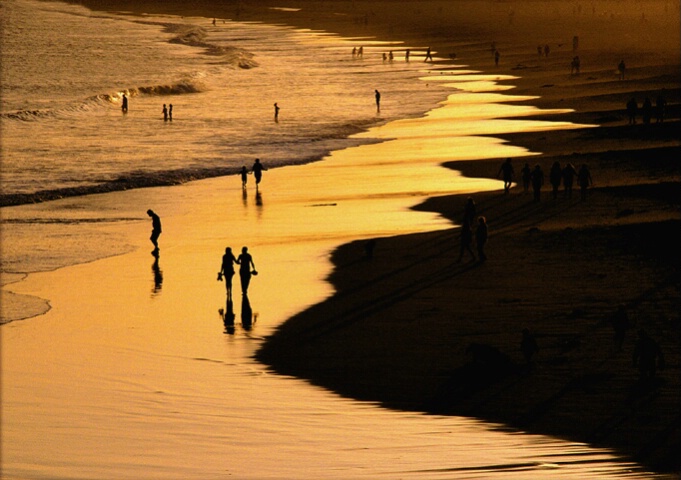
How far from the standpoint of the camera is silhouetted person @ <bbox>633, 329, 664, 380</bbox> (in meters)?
16.2

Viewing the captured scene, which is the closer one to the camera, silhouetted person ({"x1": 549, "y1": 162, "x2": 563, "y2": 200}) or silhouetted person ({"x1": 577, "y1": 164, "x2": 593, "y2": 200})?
silhouetted person ({"x1": 577, "y1": 164, "x2": 593, "y2": 200})

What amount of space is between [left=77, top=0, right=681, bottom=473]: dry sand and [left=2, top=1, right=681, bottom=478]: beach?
49mm

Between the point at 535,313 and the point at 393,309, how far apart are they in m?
2.62

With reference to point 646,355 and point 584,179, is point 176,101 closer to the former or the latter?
point 584,179

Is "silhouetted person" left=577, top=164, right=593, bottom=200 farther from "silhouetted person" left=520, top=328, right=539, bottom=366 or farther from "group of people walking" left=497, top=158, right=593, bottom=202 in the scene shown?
"silhouetted person" left=520, top=328, right=539, bottom=366

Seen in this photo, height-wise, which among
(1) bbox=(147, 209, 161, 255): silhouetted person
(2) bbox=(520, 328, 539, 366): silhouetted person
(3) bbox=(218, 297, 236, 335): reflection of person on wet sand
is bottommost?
(3) bbox=(218, 297, 236, 335): reflection of person on wet sand

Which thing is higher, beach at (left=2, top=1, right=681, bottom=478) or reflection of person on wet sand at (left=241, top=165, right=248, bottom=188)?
reflection of person on wet sand at (left=241, top=165, right=248, bottom=188)

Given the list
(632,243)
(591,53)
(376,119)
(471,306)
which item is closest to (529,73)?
(591,53)

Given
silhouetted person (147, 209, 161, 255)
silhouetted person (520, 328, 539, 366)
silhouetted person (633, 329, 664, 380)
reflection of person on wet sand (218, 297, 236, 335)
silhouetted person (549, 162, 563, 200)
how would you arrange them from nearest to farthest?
silhouetted person (633, 329, 664, 380) < silhouetted person (520, 328, 539, 366) < reflection of person on wet sand (218, 297, 236, 335) < silhouetted person (147, 209, 161, 255) < silhouetted person (549, 162, 563, 200)

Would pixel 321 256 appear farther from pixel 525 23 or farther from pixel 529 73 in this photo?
pixel 525 23

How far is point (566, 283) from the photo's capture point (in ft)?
74.2

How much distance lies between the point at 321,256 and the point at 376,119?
3184 centimetres

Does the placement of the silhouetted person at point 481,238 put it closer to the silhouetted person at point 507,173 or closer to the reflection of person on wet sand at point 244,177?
the silhouetted person at point 507,173

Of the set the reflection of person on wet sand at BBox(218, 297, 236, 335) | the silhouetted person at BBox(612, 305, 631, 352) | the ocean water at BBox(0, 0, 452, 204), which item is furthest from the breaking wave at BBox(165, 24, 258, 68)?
the silhouetted person at BBox(612, 305, 631, 352)
